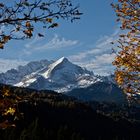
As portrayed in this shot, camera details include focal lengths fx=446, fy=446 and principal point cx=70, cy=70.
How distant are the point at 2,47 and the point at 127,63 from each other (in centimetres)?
1487

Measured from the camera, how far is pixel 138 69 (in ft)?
104

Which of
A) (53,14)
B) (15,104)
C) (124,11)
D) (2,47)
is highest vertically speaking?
(124,11)

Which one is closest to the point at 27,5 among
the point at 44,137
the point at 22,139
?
the point at 22,139

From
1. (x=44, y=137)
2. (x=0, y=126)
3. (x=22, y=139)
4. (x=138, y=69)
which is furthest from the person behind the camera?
(x=44, y=137)

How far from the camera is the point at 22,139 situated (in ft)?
409

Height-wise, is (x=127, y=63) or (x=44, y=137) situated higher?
(x=127, y=63)

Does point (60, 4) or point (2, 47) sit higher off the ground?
point (60, 4)

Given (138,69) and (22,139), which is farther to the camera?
(22,139)

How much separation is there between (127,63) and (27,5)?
49.4 ft

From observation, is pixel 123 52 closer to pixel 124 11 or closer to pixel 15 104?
pixel 124 11

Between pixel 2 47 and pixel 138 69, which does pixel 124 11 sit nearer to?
pixel 138 69

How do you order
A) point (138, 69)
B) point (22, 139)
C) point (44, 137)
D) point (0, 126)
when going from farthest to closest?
point (44, 137), point (22, 139), point (138, 69), point (0, 126)

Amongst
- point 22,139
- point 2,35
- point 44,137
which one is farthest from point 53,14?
point 44,137

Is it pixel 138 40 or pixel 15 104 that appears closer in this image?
pixel 15 104
